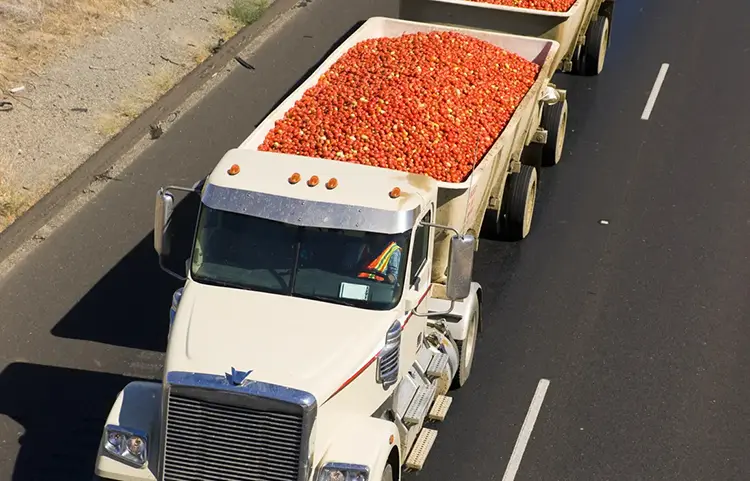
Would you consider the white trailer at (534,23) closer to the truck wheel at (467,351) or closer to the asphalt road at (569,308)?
the asphalt road at (569,308)

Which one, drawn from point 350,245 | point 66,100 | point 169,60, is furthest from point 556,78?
point 350,245

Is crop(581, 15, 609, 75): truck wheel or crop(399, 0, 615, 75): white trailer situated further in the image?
crop(581, 15, 609, 75): truck wheel

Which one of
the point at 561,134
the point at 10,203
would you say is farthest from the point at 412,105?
the point at 10,203

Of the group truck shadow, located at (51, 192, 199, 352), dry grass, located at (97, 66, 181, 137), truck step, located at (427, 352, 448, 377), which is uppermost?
truck step, located at (427, 352, 448, 377)

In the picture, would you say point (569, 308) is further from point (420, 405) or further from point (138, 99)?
point (138, 99)

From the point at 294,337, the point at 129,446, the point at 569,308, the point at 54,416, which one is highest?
the point at 294,337

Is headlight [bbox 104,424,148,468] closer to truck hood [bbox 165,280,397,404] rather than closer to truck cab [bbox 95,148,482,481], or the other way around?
truck cab [bbox 95,148,482,481]

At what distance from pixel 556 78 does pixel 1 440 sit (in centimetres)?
1178

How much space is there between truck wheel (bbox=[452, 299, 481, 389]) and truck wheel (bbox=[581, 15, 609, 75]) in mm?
8097

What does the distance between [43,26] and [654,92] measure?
10126mm

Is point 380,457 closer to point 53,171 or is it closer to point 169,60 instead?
point 53,171

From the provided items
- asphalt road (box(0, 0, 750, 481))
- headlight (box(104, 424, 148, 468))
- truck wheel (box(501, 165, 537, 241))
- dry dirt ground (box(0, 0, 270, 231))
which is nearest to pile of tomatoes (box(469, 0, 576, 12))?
asphalt road (box(0, 0, 750, 481))

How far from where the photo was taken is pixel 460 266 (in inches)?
399

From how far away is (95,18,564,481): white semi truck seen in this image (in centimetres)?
916
